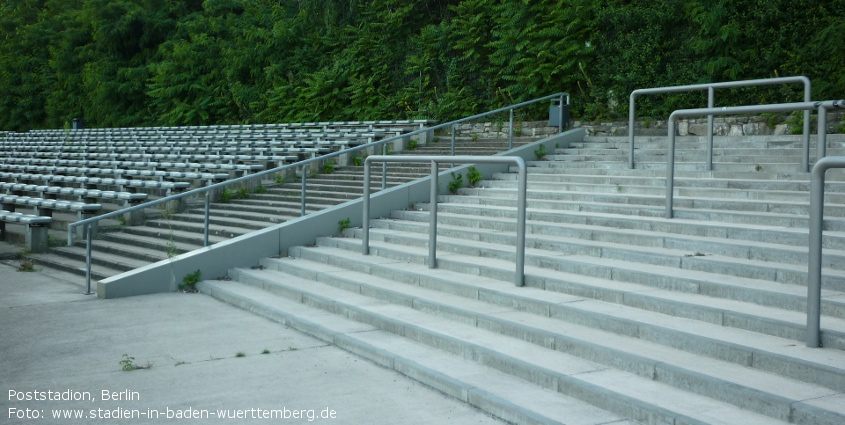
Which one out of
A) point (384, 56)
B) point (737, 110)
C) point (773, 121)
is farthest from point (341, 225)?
point (384, 56)

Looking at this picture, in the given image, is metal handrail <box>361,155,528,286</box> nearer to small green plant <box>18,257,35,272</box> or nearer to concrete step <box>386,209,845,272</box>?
concrete step <box>386,209,845,272</box>

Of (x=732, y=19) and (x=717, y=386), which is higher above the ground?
(x=732, y=19)

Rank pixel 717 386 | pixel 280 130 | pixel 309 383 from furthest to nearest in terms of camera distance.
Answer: pixel 280 130 < pixel 309 383 < pixel 717 386

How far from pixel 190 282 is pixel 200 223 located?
1030mm

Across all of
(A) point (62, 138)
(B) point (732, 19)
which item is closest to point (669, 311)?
(B) point (732, 19)

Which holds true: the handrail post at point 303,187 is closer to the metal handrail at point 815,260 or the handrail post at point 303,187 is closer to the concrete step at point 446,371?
the concrete step at point 446,371

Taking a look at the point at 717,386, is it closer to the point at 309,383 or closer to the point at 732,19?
the point at 309,383

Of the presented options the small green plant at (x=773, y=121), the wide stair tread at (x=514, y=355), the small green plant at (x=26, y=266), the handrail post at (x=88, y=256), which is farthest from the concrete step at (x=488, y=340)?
the small green plant at (x=773, y=121)

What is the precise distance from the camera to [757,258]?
6.42 meters

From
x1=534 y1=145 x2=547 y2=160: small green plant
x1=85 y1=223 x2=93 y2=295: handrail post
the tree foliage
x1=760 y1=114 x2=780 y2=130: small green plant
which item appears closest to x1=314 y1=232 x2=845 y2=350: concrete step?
x1=85 y1=223 x2=93 y2=295: handrail post

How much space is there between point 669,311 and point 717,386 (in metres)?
1.32

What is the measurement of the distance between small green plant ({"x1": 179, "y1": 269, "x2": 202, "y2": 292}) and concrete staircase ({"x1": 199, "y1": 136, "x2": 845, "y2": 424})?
23 centimetres

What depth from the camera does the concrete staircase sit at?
14.8 ft

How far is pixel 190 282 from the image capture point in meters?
9.31
